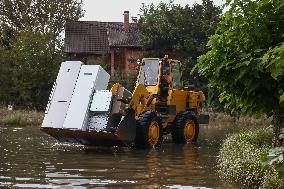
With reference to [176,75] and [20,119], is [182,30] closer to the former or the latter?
[20,119]

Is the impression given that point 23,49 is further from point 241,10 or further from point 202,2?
point 241,10

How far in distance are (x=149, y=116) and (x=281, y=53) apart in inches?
448

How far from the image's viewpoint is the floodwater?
957cm

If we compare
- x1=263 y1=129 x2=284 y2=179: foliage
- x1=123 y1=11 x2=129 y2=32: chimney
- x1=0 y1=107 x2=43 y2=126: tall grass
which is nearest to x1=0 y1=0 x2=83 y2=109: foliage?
x1=0 y1=107 x2=43 y2=126: tall grass

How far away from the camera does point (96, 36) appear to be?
179 feet

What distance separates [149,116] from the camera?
16156 millimetres

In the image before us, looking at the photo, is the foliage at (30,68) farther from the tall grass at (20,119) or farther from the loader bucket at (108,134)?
the loader bucket at (108,134)

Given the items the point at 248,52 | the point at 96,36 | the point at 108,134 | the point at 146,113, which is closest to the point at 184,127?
the point at 146,113

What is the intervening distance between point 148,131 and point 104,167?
14.0 ft

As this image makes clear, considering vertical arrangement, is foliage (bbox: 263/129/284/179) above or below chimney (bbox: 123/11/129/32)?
below

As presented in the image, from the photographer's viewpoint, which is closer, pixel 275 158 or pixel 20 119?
pixel 275 158

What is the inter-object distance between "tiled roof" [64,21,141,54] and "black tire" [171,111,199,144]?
3169 cm

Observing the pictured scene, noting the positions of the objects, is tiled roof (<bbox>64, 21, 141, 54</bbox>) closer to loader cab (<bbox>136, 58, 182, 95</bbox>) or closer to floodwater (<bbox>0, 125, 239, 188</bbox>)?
loader cab (<bbox>136, 58, 182, 95</bbox>)

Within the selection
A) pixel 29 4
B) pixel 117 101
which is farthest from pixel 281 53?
pixel 29 4
